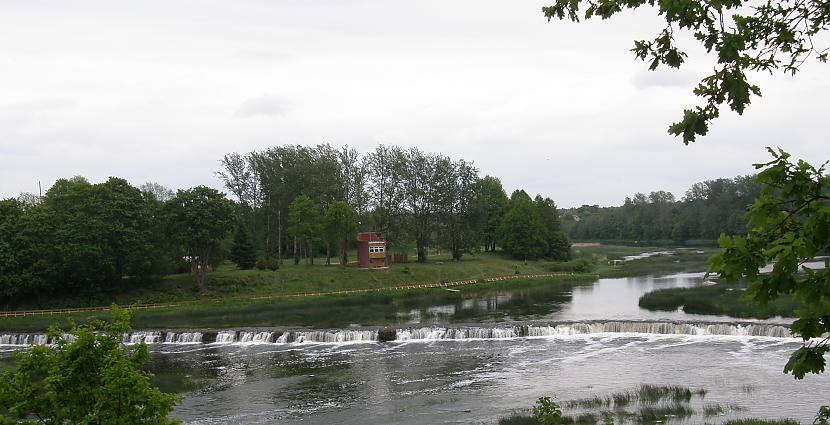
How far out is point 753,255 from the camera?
5.79 meters

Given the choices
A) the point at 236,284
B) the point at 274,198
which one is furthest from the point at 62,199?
the point at 274,198

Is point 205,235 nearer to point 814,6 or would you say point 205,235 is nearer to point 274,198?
point 274,198

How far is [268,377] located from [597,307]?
31.6m

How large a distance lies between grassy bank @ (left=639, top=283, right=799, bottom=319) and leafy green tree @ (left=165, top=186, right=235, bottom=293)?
140 feet

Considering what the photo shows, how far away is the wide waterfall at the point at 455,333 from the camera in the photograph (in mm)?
41969

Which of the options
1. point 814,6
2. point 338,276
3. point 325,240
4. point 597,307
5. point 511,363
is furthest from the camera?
point 325,240

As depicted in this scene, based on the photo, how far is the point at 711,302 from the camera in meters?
52.7

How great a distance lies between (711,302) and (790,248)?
52038mm

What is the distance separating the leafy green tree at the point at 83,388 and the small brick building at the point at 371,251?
73309 millimetres

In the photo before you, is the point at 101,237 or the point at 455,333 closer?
the point at 455,333

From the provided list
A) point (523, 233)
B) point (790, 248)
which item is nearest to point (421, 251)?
point (523, 233)

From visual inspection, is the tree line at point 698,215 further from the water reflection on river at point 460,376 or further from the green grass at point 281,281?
the water reflection on river at point 460,376

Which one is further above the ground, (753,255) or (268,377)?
(753,255)

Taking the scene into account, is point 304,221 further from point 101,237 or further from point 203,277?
point 101,237
